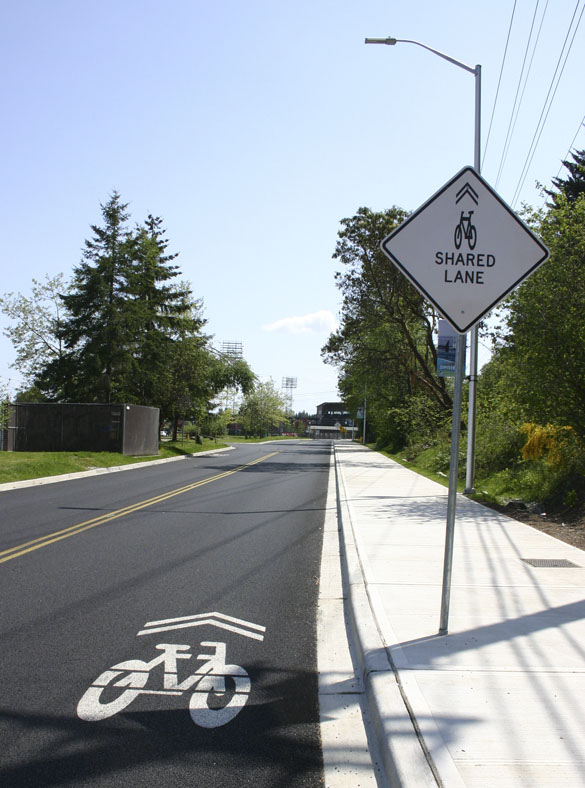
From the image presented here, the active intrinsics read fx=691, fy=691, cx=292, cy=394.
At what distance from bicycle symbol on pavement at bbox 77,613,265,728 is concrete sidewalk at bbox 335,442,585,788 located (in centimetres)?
86

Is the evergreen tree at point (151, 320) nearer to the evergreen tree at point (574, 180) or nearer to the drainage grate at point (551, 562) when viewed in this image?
the evergreen tree at point (574, 180)

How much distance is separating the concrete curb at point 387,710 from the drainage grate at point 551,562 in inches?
100

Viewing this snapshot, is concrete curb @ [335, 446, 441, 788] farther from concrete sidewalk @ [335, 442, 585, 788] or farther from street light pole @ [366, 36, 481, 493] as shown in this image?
street light pole @ [366, 36, 481, 493]

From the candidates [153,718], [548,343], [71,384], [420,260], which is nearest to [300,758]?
[153,718]

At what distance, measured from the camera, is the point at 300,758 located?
11.5ft

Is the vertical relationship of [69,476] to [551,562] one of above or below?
below

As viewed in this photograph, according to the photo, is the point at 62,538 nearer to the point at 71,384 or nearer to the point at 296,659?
the point at 296,659

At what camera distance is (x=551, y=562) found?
795cm

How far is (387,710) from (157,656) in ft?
6.22

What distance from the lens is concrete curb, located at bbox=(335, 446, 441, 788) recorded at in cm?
312

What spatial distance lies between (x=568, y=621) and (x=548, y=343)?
8.03m

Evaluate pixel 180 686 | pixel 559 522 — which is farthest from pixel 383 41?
pixel 180 686

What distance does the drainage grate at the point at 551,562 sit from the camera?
7781 mm

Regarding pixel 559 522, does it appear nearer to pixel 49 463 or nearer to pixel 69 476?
pixel 69 476
